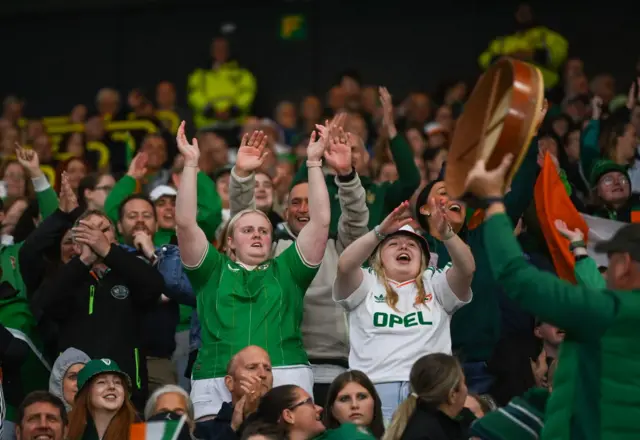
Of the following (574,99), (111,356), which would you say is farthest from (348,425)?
(574,99)

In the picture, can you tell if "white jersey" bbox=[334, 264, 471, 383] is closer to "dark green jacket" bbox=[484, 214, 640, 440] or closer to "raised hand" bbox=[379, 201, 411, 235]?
"raised hand" bbox=[379, 201, 411, 235]

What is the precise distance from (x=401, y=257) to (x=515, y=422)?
8.38 feet

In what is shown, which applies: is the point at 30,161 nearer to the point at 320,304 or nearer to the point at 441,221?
the point at 320,304

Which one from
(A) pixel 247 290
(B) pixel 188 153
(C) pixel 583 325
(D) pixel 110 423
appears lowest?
(D) pixel 110 423

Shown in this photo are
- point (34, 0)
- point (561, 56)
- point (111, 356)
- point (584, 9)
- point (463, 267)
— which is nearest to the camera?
point (463, 267)

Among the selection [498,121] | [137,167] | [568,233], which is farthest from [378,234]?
[137,167]

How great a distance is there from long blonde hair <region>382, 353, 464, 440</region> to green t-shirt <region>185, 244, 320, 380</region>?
1.02m

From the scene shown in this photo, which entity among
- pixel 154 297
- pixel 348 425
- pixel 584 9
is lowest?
pixel 348 425

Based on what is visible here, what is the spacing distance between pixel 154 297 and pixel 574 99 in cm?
594

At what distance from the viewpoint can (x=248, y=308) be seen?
7.37m

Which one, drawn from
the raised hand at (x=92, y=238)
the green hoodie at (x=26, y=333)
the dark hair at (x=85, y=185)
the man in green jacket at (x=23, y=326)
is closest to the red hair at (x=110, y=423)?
the raised hand at (x=92, y=238)

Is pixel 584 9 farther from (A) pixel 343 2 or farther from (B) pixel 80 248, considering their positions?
(B) pixel 80 248

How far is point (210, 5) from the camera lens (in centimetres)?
1733

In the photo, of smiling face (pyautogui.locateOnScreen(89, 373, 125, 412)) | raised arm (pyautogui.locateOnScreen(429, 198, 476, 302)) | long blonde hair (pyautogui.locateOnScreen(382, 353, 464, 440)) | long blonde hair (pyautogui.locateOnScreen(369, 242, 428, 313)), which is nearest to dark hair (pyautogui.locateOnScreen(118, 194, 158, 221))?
smiling face (pyautogui.locateOnScreen(89, 373, 125, 412))
